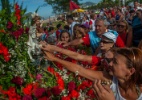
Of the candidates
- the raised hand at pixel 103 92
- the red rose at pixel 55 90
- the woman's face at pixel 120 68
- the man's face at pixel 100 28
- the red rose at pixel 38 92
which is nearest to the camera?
the raised hand at pixel 103 92

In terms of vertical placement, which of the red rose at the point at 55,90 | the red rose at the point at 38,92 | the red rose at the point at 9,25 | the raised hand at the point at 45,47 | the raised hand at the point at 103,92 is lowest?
the red rose at the point at 55,90

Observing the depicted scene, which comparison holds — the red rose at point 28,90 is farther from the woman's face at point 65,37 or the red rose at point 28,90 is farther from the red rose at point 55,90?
the woman's face at point 65,37

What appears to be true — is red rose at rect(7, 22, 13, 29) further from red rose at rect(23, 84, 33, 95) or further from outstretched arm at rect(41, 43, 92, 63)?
red rose at rect(23, 84, 33, 95)

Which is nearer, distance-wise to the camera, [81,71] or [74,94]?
[74,94]

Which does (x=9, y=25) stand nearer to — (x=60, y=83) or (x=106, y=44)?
(x=60, y=83)

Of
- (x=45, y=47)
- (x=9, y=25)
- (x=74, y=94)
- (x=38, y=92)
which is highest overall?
(x=9, y=25)

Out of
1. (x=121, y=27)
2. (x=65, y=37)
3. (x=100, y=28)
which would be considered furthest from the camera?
(x=121, y=27)

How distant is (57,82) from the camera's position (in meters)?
2.63

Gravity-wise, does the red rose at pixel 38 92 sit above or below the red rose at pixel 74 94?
above

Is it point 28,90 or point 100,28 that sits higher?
point 100,28

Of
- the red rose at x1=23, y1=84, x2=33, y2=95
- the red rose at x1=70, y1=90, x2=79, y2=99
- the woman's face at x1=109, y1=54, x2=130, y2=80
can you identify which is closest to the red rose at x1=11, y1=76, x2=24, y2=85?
the red rose at x1=23, y1=84, x2=33, y2=95

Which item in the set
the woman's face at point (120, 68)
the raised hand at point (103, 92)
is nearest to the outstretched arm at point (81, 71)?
the woman's face at point (120, 68)

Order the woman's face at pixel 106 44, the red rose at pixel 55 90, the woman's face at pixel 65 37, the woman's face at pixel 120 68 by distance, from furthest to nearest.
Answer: the woman's face at pixel 65 37
the woman's face at pixel 106 44
the red rose at pixel 55 90
the woman's face at pixel 120 68

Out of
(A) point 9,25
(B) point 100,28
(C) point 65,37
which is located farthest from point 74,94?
(C) point 65,37
